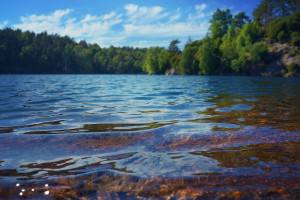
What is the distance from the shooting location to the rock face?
2271 inches

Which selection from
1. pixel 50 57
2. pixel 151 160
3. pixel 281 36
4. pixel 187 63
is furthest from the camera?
pixel 50 57

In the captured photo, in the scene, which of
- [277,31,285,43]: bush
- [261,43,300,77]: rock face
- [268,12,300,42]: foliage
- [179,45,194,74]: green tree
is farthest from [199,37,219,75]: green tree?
[277,31,285,43]: bush

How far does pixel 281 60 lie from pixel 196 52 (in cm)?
4074

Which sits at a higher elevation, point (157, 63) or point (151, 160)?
point (157, 63)

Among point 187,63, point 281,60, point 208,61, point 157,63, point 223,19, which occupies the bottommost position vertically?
point 281,60

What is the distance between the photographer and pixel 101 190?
2131mm

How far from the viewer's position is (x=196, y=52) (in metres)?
99.6

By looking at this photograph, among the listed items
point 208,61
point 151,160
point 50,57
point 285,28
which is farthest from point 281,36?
point 50,57

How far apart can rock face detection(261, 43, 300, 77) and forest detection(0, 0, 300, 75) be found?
838mm

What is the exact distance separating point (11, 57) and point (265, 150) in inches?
4966

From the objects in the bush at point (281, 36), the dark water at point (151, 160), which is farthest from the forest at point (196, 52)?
the dark water at point (151, 160)

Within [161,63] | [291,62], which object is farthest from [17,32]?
[291,62]

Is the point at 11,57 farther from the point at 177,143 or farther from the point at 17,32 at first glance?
the point at 177,143

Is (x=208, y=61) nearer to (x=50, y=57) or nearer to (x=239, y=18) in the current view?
(x=239, y=18)
